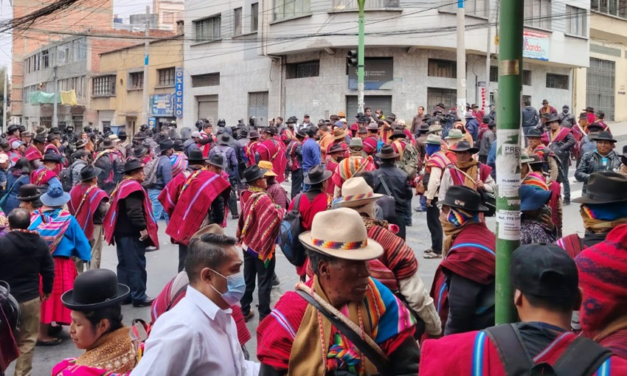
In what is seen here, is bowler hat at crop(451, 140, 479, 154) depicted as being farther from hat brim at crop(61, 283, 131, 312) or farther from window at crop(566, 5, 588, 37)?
window at crop(566, 5, 588, 37)

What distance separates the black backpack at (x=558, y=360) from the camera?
2.13 meters

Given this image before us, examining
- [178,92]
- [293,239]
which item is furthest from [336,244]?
[178,92]

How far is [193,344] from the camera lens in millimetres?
3129

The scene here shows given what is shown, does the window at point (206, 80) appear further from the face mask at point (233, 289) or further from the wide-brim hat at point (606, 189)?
the face mask at point (233, 289)

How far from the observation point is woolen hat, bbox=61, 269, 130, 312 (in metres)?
3.46

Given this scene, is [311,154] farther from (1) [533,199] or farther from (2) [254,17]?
(2) [254,17]

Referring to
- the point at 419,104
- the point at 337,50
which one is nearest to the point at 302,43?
the point at 337,50

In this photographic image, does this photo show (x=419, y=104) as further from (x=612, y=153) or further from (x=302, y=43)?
(x=612, y=153)

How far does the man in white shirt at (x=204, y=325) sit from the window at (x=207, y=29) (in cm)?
3719

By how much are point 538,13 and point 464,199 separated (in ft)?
107

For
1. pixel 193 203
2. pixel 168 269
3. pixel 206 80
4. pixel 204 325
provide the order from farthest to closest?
pixel 206 80
pixel 168 269
pixel 193 203
pixel 204 325

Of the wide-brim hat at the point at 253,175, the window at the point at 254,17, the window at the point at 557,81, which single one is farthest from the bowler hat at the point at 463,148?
the window at the point at 557,81

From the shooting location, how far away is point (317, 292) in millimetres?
3072

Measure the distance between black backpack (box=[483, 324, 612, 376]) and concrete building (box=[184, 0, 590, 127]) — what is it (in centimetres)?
2845
